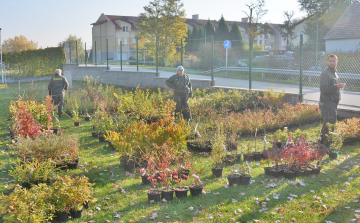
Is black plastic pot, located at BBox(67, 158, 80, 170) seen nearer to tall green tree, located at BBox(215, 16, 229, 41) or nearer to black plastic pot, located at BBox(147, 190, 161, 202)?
black plastic pot, located at BBox(147, 190, 161, 202)

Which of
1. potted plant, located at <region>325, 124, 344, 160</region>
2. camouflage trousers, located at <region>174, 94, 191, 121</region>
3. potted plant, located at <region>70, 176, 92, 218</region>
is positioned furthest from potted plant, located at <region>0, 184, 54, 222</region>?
camouflage trousers, located at <region>174, 94, 191, 121</region>

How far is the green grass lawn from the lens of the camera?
4645 millimetres

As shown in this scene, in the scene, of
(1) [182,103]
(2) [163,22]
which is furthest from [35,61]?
(1) [182,103]

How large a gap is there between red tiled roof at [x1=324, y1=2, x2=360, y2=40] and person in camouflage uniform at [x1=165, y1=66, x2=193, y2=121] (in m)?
24.2

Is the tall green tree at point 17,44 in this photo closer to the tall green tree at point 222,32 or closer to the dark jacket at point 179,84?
the tall green tree at point 222,32

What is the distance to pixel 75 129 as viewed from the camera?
10539 mm

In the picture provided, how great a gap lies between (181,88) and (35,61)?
1962 centimetres

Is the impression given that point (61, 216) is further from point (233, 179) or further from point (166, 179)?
point (233, 179)

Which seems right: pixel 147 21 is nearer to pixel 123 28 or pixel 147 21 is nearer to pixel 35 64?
pixel 35 64

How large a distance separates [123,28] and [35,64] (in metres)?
31.9

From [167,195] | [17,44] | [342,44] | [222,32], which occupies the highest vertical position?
[17,44]

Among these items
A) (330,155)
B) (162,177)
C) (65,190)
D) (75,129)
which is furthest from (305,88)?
(65,190)

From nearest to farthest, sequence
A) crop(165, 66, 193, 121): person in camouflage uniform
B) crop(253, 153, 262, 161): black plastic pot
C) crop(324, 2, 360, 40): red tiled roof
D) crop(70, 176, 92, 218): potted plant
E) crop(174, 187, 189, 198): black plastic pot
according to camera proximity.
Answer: crop(70, 176, 92, 218): potted plant
crop(174, 187, 189, 198): black plastic pot
crop(253, 153, 262, 161): black plastic pot
crop(165, 66, 193, 121): person in camouflage uniform
crop(324, 2, 360, 40): red tiled roof

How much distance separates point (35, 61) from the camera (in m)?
25.8
